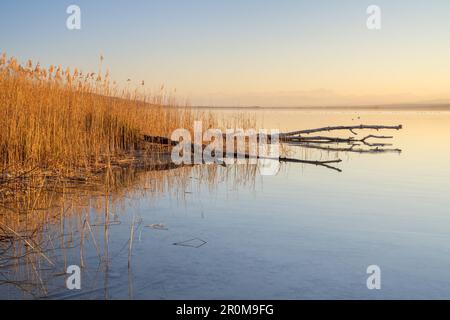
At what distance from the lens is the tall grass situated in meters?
5.84

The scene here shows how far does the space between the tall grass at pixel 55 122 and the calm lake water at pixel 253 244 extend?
1016 millimetres

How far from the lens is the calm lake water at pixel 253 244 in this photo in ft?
8.70

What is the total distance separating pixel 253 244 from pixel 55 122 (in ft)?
12.5

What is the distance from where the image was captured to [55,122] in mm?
6227

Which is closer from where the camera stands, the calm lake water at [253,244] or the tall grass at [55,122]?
the calm lake water at [253,244]

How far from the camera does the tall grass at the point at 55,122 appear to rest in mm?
5844

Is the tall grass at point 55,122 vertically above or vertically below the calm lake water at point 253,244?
above

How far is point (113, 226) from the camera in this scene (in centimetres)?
389

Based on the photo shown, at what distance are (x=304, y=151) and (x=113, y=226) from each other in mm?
8000

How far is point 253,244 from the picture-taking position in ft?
11.5

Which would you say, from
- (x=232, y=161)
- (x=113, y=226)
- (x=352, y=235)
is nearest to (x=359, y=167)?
(x=232, y=161)

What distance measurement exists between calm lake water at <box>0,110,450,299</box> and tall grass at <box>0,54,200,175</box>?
102 cm

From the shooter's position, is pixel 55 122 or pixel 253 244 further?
pixel 55 122

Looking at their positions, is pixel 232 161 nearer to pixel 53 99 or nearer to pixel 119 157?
pixel 119 157
